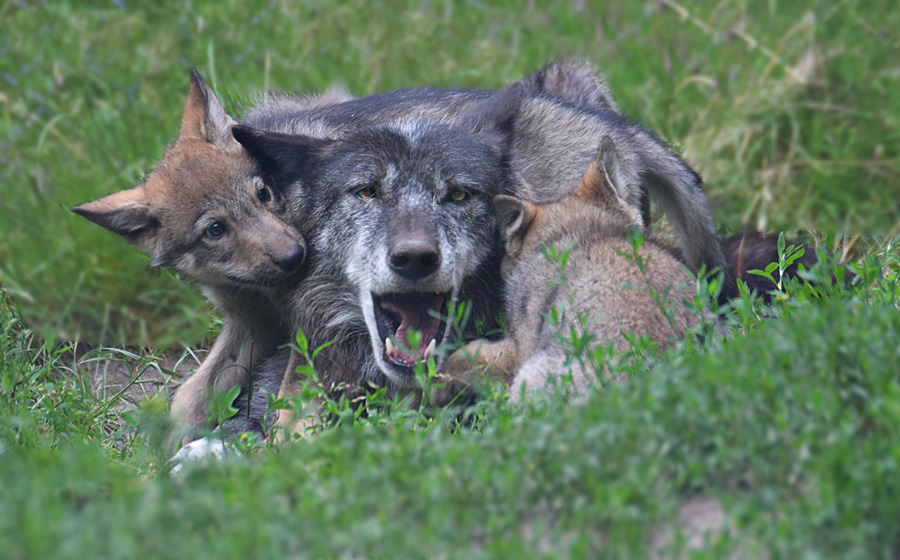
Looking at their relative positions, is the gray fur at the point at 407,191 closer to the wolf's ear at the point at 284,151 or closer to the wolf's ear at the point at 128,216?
the wolf's ear at the point at 284,151

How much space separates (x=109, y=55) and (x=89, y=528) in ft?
20.3

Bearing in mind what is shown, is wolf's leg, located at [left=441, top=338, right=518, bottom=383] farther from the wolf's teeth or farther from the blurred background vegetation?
the blurred background vegetation

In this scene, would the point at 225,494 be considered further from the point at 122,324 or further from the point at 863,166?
the point at 863,166

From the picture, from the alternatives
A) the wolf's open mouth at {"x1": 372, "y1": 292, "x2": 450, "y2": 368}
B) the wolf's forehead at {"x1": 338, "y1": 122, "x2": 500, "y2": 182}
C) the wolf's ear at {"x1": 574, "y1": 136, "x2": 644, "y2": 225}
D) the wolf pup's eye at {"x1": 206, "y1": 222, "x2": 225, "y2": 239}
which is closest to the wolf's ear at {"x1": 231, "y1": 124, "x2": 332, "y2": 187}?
the wolf's forehead at {"x1": 338, "y1": 122, "x2": 500, "y2": 182}

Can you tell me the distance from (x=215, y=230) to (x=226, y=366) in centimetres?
64

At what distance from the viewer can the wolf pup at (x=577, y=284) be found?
3525mm

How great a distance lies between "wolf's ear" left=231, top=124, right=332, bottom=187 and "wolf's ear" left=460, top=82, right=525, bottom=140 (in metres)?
0.68

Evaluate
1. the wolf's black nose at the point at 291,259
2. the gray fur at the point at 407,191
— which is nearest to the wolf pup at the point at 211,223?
the wolf's black nose at the point at 291,259

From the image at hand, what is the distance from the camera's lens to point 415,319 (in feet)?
13.4

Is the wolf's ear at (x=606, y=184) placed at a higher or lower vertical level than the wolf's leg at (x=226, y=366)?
higher

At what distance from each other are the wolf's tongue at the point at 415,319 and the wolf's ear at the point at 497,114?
912mm

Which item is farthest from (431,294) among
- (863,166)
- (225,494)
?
(863,166)

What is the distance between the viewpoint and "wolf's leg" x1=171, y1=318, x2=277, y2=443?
15.1 feet

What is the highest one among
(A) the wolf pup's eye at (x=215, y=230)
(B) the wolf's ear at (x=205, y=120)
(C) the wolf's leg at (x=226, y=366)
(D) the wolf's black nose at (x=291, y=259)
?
(B) the wolf's ear at (x=205, y=120)
